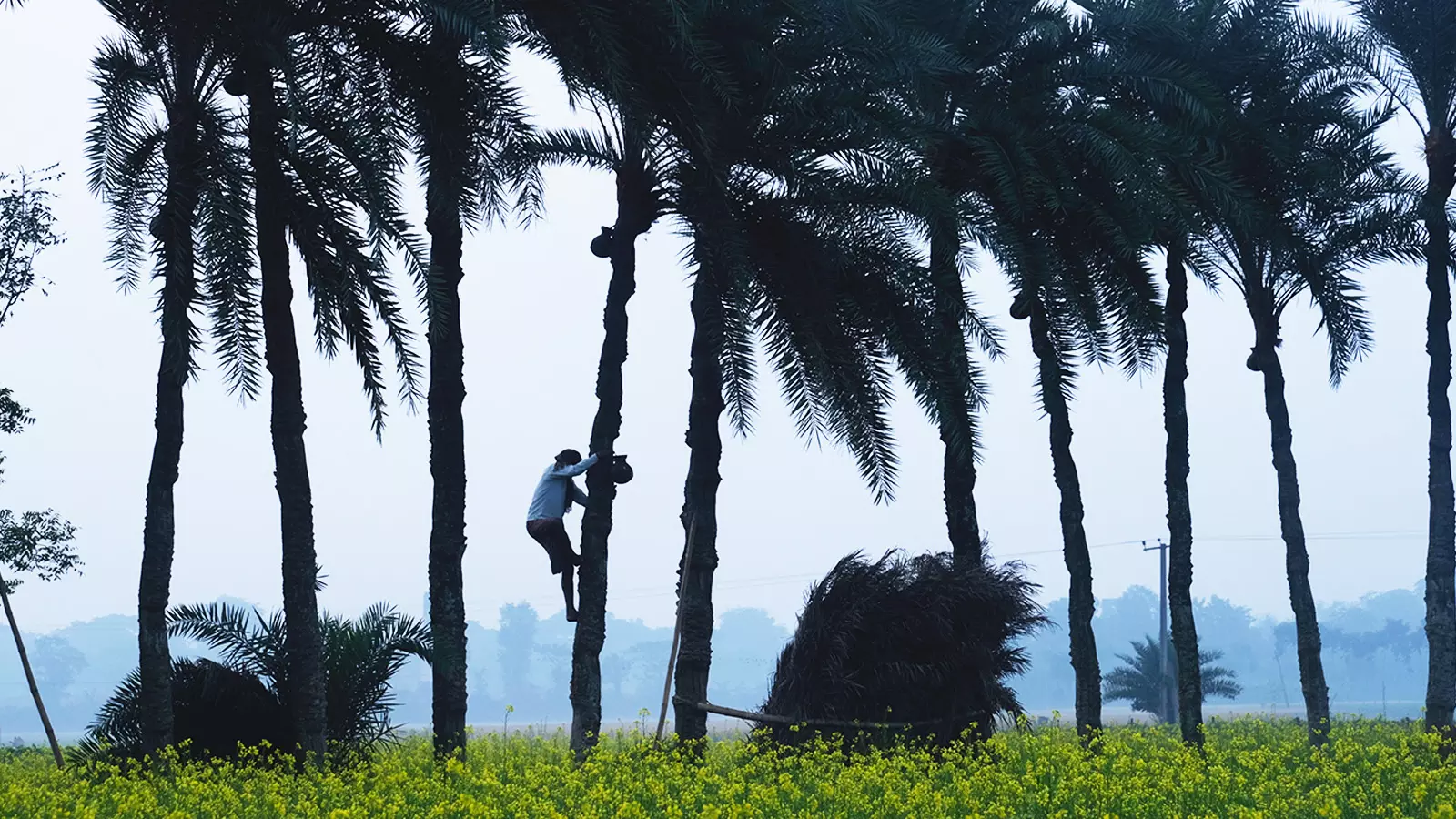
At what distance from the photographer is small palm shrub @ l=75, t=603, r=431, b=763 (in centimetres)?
1928

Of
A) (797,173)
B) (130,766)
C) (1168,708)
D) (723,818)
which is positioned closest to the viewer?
(723,818)

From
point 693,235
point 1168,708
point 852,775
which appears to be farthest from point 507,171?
point 1168,708

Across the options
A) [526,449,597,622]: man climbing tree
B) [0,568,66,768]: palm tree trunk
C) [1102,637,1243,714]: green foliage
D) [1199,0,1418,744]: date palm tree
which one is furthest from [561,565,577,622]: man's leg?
[1102,637,1243,714]: green foliage

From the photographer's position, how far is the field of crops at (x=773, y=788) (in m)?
13.2

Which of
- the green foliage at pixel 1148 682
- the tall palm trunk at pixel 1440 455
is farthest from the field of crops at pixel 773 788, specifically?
the green foliage at pixel 1148 682

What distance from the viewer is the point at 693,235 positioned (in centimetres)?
2184

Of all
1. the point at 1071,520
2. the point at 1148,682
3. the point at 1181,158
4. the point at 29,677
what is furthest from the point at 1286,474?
the point at 1148,682

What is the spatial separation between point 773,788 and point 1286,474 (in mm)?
18983

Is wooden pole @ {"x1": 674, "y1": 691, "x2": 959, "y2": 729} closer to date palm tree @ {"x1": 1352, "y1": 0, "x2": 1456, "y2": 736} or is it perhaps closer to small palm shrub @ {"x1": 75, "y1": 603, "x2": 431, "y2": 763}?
small palm shrub @ {"x1": 75, "y1": 603, "x2": 431, "y2": 763}

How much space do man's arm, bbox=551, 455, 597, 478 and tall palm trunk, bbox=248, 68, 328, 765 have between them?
133 inches

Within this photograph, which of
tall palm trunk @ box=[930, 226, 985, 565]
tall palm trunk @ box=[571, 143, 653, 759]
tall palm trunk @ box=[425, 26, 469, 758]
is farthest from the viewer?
tall palm trunk @ box=[930, 226, 985, 565]

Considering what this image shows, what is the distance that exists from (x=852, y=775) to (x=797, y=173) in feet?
27.6

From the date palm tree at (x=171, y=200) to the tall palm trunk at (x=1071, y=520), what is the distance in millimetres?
13139

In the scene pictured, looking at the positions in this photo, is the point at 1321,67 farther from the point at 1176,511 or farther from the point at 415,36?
the point at 415,36
